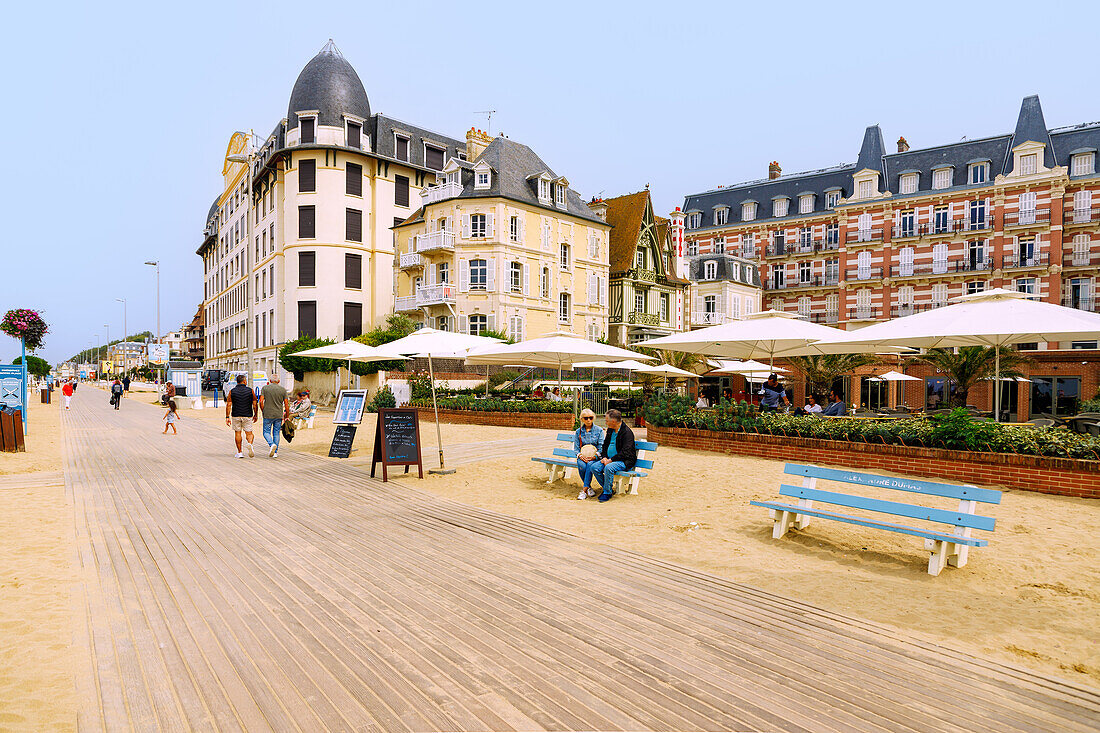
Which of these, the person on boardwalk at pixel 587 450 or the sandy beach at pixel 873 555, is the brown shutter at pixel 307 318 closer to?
the sandy beach at pixel 873 555

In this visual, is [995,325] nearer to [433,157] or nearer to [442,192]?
[442,192]

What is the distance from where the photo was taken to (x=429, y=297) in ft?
120

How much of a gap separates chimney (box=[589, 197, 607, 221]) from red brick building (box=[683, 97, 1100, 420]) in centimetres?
1502

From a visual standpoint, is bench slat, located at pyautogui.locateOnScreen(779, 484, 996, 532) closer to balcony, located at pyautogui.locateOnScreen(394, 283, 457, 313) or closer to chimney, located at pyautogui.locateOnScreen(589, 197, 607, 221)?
balcony, located at pyautogui.locateOnScreen(394, 283, 457, 313)

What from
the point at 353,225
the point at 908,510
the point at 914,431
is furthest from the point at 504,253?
the point at 908,510

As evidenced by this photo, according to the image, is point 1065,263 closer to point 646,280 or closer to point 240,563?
point 646,280

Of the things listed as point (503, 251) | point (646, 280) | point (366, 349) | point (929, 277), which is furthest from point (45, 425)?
point (929, 277)

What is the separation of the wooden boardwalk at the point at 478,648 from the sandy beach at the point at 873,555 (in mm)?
395

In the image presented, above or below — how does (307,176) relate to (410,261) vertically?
above

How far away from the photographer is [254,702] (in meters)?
3.38

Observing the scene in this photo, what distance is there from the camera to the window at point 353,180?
39500mm

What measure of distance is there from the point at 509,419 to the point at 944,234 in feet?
118

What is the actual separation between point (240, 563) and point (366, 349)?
11.0 metres

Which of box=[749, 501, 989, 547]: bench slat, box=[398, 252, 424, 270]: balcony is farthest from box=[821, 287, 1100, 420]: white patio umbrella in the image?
A: box=[398, 252, 424, 270]: balcony
